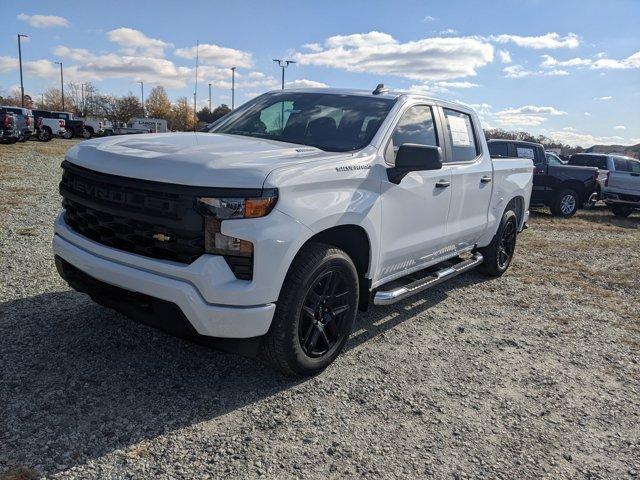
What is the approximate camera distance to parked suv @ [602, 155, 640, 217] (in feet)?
48.5

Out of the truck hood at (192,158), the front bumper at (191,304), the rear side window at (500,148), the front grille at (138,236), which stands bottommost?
the front bumper at (191,304)

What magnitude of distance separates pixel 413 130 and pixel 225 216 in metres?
2.12

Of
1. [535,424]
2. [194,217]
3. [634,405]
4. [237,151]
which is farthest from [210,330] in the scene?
[634,405]

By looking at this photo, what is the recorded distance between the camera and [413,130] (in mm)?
4289

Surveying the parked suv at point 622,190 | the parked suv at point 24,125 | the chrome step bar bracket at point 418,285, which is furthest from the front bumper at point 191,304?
the parked suv at point 24,125

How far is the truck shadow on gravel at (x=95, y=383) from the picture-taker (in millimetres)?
2631

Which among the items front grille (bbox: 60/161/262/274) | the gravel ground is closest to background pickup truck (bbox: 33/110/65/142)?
the gravel ground

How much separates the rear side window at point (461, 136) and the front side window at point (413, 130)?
0.36 m

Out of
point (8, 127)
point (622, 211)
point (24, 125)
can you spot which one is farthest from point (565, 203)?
point (24, 125)

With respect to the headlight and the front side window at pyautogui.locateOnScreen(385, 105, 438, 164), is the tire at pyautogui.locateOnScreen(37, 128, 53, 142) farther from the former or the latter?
the headlight

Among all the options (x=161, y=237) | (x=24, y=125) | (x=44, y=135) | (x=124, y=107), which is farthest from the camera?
(x=124, y=107)

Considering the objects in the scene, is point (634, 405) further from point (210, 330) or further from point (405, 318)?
point (210, 330)

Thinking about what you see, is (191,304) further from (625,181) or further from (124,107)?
(124,107)

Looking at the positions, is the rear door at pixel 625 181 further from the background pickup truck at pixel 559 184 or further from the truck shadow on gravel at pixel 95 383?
the truck shadow on gravel at pixel 95 383
